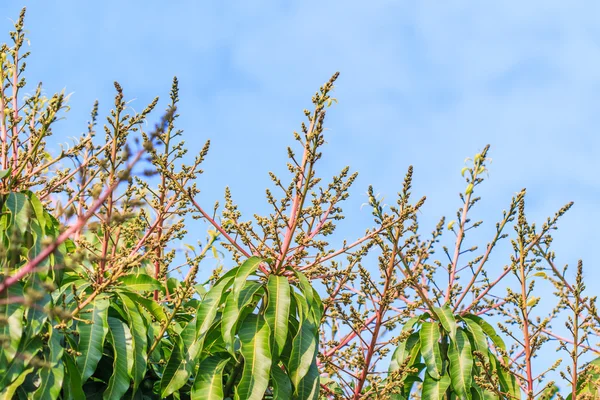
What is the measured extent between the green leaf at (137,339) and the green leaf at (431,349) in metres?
1.33

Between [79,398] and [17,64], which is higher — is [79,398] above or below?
below

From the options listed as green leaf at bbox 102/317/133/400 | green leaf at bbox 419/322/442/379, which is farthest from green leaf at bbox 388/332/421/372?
green leaf at bbox 102/317/133/400

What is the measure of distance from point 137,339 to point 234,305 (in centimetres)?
45

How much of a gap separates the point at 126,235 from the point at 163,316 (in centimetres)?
41

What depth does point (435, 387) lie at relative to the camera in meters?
3.61

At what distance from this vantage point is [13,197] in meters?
3.12

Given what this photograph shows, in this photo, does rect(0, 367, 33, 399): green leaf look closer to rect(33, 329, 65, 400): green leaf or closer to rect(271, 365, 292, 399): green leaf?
rect(33, 329, 65, 400): green leaf

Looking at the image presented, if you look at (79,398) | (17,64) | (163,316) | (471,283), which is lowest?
(79,398)

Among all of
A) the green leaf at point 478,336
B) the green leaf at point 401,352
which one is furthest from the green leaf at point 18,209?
the green leaf at point 478,336

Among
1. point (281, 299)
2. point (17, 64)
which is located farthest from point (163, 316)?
point (17, 64)

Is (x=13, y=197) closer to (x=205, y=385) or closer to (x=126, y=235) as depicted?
(x=126, y=235)

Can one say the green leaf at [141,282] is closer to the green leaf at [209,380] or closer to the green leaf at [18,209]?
the green leaf at [209,380]

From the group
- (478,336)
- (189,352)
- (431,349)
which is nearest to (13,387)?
(189,352)

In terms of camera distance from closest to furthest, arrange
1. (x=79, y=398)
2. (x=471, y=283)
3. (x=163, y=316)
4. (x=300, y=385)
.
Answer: (x=79, y=398), (x=300, y=385), (x=163, y=316), (x=471, y=283)
